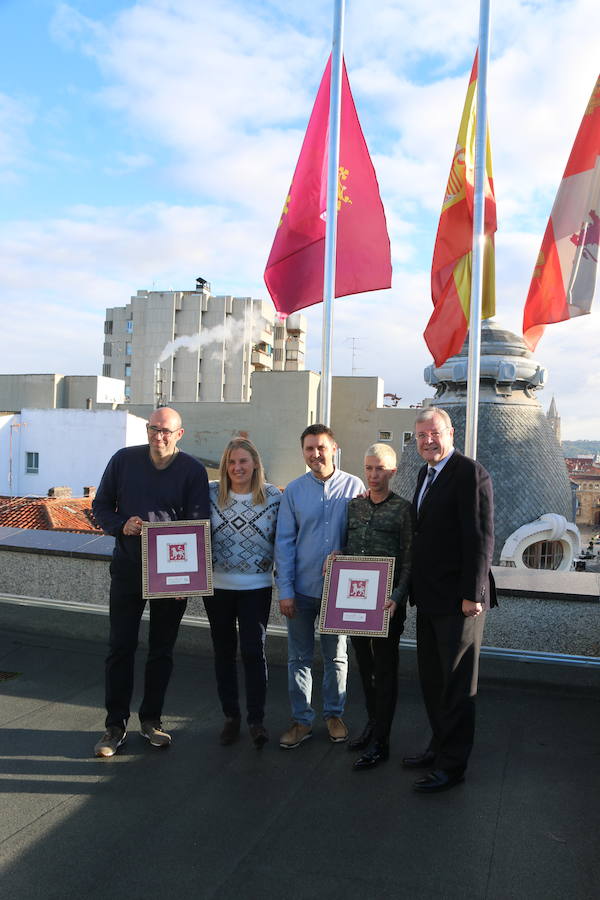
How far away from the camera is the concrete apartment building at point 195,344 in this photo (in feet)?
228

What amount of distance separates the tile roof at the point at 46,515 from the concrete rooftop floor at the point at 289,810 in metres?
19.2

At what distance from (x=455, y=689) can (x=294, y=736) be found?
101 cm

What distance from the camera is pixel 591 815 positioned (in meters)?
3.57

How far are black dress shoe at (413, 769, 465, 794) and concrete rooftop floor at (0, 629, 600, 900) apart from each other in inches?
2.1

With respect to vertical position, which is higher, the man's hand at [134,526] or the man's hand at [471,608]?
the man's hand at [134,526]

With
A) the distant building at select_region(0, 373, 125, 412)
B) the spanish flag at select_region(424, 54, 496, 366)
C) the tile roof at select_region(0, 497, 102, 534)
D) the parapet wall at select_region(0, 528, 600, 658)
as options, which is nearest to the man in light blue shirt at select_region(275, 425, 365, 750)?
the parapet wall at select_region(0, 528, 600, 658)

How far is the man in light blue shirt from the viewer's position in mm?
4387

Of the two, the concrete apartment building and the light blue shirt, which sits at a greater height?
the concrete apartment building

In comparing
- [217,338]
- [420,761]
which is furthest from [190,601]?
[217,338]

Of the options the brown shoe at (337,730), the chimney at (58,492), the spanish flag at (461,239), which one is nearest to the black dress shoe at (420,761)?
the brown shoe at (337,730)

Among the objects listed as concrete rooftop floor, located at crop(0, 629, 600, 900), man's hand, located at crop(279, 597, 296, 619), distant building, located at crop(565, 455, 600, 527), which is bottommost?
distant building, located at crop(565, 455, 600, 527)

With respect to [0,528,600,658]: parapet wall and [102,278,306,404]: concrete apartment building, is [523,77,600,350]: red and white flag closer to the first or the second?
[0,528,600,658]: parapet wall

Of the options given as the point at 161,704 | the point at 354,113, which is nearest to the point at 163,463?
the point at 161,704

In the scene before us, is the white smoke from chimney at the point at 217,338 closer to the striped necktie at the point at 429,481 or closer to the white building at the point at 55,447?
the white building at the point at 55,447
